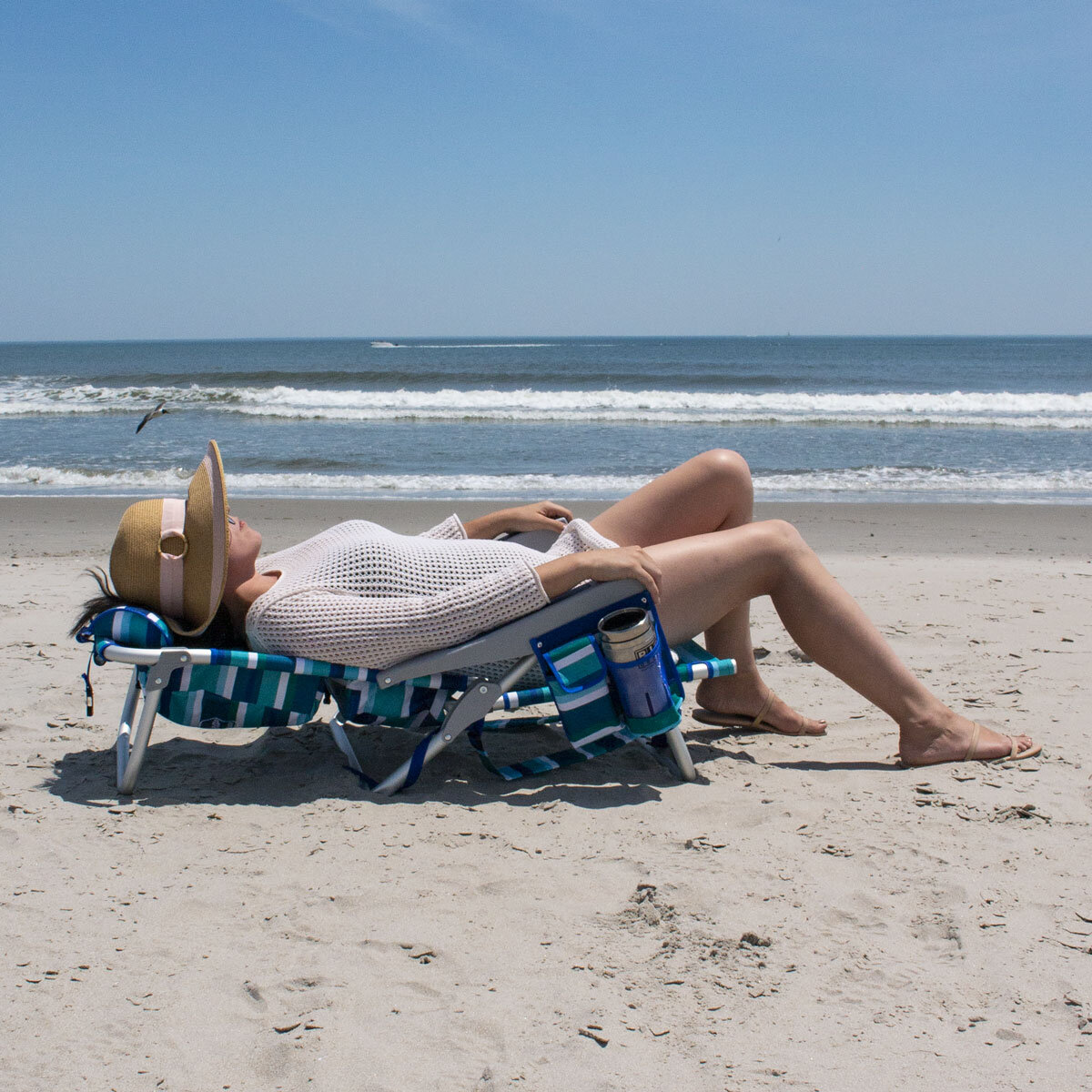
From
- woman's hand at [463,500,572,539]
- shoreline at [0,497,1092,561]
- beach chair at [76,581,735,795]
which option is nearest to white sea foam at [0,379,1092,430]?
shoreline at [0,497,1092,561]

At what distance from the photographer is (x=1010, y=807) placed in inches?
104

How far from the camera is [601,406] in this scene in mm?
21594

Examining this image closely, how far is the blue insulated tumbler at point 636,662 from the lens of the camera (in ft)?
8.69

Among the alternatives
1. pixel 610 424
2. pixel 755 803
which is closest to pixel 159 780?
pixel 755 803

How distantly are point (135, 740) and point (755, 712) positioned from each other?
1.90m

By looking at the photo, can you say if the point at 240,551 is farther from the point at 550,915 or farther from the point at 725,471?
the point at 725,471

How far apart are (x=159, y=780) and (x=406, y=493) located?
7.55 metres

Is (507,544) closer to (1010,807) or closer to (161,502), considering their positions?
(161,502)

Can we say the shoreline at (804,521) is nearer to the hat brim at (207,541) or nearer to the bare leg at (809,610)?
the bare leg at (809,610)

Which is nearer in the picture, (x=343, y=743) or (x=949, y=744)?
(x=949, y=744)

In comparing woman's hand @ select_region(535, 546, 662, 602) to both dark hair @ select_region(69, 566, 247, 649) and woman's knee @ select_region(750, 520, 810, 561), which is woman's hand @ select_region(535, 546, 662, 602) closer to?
woman's knee @ select_region(750, 520, 810, 561)

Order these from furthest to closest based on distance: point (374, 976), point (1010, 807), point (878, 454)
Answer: point (878, 454)
point (1010, 807)
point (374, 976)

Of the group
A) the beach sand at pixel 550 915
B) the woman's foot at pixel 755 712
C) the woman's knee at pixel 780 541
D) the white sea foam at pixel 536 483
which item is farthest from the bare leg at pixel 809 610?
the white sea foam at pixel 536 483

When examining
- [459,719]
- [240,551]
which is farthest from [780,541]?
[240,551]
